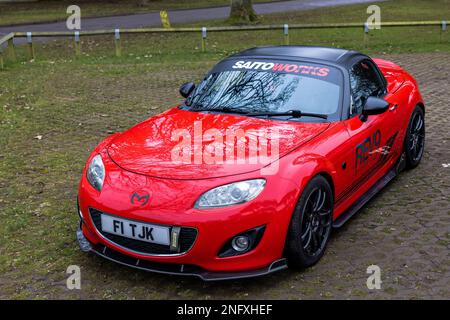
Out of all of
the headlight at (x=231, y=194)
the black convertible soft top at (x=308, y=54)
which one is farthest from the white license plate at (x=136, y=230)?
the black convertible soft top at (x=308, y=54)

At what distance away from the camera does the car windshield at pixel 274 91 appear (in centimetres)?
504

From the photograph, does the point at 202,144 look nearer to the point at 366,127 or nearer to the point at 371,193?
the point at 366,127

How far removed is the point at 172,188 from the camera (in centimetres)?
395

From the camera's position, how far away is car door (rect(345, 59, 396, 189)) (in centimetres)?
498

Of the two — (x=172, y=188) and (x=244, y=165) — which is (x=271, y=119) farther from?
(x=172, y=188)

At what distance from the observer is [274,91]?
5168 millimetres

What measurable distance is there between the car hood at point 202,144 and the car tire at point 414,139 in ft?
6.01

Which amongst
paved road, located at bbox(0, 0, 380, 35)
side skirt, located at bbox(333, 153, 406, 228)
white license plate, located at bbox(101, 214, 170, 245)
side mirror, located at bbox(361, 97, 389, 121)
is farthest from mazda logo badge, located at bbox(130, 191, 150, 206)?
paved road, located at bbox(0, 0, 380, 35)

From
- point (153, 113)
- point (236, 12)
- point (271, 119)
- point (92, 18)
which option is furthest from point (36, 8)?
point (271, 119)

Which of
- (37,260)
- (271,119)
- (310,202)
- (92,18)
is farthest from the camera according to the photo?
(92,18)

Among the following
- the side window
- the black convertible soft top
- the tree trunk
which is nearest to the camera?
the side window

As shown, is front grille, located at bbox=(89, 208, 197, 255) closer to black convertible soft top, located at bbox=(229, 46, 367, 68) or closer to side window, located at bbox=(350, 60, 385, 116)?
side window, located at bbox=(350, 60, 385, 116)

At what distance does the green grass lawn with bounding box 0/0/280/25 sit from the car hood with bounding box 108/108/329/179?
2139 cm
